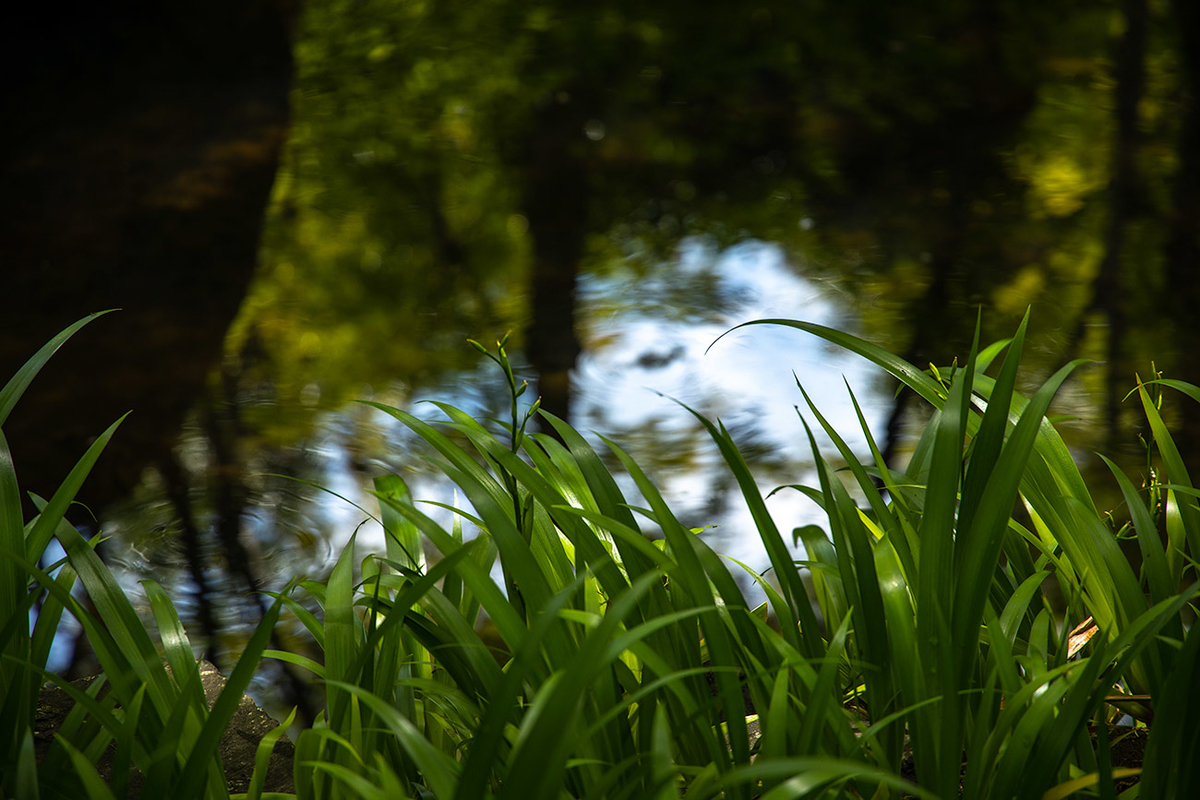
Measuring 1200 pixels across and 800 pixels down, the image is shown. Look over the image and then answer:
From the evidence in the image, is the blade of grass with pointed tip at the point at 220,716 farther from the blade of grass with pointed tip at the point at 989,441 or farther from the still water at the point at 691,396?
the still water at the point at 691,396

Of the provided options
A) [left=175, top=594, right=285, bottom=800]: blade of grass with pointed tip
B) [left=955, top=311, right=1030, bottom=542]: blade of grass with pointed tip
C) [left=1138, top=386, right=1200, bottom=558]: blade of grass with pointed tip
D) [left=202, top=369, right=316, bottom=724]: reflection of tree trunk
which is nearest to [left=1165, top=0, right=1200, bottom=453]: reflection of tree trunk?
[left=1138, top=386, right=1200, bottom=558]: blade of grass with pointed tip

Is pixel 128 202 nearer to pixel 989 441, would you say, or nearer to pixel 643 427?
pixel 643 427

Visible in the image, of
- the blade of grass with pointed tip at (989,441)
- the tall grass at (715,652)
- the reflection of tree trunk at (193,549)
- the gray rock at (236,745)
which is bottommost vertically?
the reflection of tree trunk at (193,549)

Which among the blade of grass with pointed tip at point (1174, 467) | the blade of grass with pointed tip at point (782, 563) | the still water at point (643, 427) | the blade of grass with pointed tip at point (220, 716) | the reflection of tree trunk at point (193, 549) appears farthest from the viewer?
the still water at point (643, 427)

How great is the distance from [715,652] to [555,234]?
288cm

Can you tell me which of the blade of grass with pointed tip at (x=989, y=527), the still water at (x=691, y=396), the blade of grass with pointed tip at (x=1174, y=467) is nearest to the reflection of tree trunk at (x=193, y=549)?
the still water at (x=691, y=396)

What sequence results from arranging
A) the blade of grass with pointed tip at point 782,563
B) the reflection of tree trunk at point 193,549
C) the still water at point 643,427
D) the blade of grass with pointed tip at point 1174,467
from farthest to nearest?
the still water at point 643,427 < the reflection of tree trunk at point 193,549 < the blade of grass with pointed tip at point 1174,467 < the blade of grass with pointed tip at point 782,563

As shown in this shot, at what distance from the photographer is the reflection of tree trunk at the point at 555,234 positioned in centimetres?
294

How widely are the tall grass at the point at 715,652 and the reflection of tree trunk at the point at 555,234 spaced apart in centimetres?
173

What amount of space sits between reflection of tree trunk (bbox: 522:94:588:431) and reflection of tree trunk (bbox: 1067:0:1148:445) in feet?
5.19

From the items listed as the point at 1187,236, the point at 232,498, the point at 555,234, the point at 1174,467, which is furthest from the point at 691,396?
the point at 1187,236

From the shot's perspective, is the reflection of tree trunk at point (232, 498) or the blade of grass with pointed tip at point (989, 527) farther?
the reflection of tree trunk at point (232, 498)

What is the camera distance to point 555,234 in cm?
362

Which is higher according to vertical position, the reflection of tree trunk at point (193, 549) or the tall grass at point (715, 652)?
the tall grass at point (715, 652)
